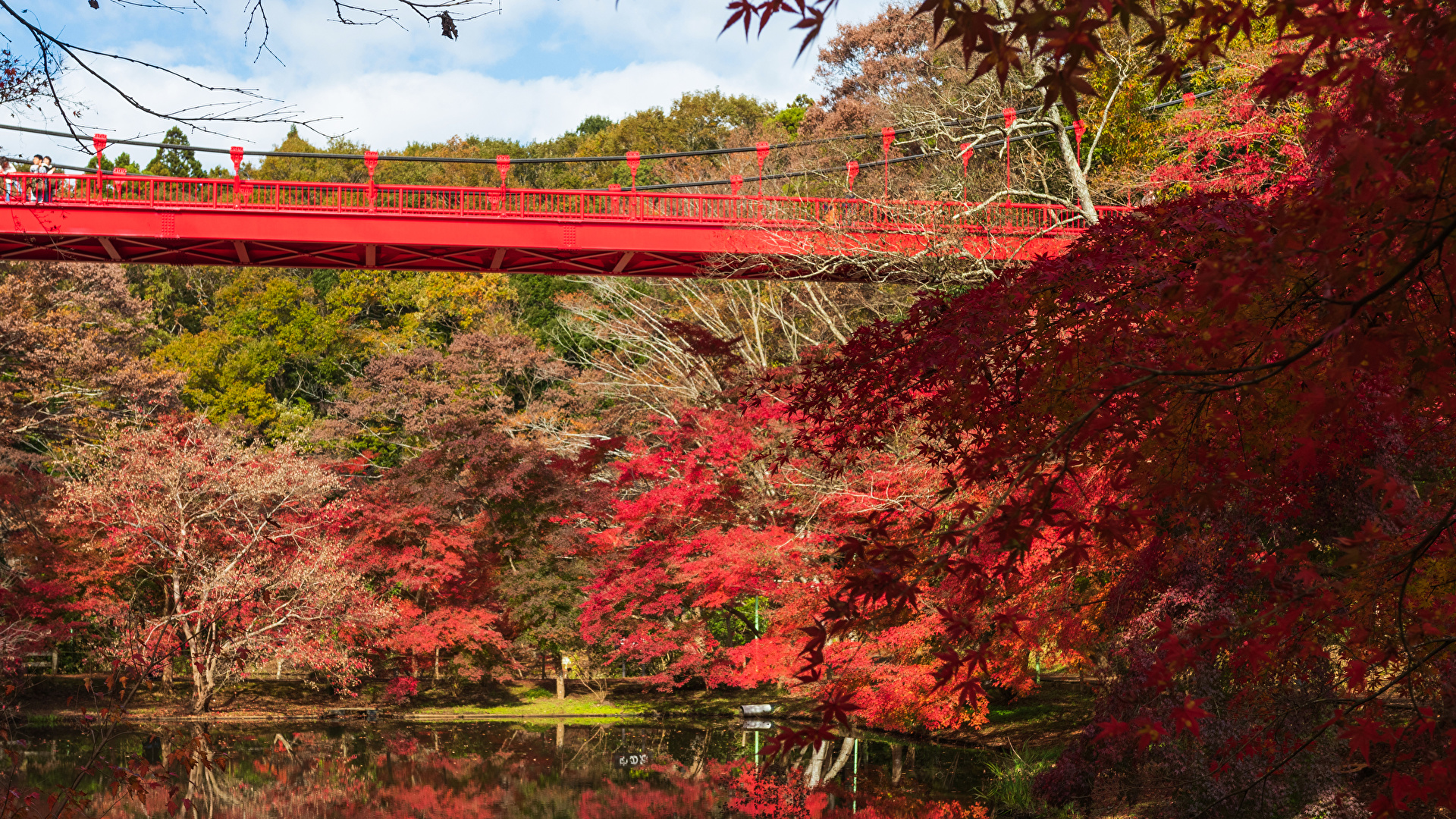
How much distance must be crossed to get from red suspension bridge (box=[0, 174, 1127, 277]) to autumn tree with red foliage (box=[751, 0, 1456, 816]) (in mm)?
3954

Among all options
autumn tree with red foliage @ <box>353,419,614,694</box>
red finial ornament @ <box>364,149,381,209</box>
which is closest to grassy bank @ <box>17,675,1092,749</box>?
autumn tree with red foliage @ <box>353,419,614,694</box>

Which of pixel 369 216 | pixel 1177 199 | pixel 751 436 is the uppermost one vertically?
pixel 369 216

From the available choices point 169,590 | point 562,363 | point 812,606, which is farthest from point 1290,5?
point 562,363

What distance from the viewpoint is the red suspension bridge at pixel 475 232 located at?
11.0 meters

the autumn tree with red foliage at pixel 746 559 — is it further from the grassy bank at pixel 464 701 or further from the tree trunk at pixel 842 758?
the grassy bank at pixel 464 701

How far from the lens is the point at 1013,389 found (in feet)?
12.9

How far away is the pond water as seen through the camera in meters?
9.46

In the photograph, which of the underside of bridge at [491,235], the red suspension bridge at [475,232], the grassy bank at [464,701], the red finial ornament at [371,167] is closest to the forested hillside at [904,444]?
the grassy bank at [464,701]

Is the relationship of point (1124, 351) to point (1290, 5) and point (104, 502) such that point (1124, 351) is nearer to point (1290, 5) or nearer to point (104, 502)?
point (1290, 5)

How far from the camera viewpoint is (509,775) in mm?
11305

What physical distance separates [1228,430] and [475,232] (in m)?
9.42

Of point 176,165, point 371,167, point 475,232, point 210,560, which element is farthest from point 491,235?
point 176,165

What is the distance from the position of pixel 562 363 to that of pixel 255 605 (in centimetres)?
877

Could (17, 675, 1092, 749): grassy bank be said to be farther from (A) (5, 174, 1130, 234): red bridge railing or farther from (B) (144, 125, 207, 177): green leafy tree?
(B) (144, 125, 207, 177): green leafy tree
